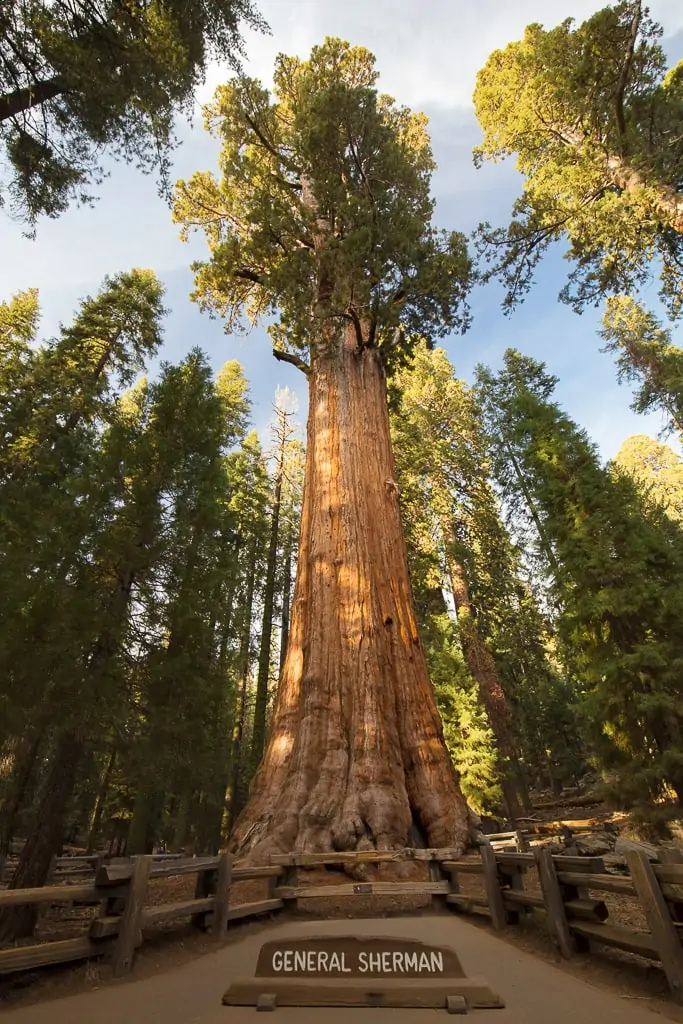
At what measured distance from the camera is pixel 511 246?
38.8 feet

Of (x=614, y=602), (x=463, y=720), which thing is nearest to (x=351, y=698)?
(x=614, y=602)

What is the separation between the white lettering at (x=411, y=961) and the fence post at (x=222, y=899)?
2.98 metres

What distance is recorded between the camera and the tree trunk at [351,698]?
5887 millimetres

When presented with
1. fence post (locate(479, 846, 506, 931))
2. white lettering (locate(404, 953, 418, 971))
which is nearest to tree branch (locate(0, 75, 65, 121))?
white lettering (locate(404, 953, 418, 971))

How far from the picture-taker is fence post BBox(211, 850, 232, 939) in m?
4.43

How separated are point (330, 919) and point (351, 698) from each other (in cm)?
234

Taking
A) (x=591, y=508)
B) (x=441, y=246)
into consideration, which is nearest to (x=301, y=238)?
(x=441, y=246)

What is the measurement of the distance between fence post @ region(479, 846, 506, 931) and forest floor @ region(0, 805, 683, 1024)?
4.6 inches

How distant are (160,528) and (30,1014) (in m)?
5.91

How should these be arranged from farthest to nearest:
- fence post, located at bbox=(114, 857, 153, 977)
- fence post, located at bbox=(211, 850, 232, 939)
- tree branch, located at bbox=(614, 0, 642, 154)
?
tree branch, located at bbox=(614, 0, 642, 154) → fence post, located at bbox=(211, 850, 232, 939) → fence post, located at bbox=(114, 857, 153, 977)

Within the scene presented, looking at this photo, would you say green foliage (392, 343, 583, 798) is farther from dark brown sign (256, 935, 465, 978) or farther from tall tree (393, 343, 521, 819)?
dark brown sign (256, 935, 465, 978)

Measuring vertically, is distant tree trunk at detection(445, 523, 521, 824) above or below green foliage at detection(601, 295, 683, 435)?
below

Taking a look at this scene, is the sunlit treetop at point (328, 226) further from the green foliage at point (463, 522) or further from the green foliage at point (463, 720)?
the green foliage at point (463, 720)

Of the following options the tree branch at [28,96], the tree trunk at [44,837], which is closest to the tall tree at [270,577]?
the tree trunk at [44,837]
